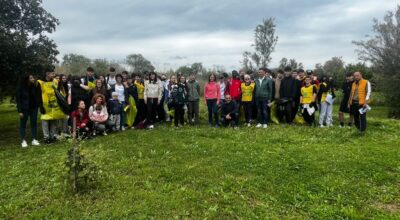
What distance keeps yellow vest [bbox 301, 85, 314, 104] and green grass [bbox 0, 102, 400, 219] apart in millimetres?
2480

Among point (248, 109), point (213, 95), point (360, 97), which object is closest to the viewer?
point (360, 97)

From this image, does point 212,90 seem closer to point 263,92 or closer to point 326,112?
point 263,92

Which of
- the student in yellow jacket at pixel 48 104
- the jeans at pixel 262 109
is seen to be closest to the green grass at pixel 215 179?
the student in yellow jacket at pixel 48 104

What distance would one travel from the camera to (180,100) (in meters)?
12.5

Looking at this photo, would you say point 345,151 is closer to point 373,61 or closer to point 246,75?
point 246,75

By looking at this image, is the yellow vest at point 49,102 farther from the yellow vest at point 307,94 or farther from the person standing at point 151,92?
the yellow vest at point 307,94

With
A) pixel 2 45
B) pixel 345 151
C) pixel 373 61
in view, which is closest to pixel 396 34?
pixel 373 61

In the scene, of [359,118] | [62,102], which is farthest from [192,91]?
[359,118]

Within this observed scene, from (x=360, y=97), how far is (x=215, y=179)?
6.19 meters

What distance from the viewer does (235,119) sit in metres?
12.6

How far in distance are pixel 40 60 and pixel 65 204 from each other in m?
7.37

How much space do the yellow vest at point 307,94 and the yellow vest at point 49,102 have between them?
8.19 m

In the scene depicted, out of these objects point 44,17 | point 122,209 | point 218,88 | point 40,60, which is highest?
point 44,17

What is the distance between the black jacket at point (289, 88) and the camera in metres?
12.6
